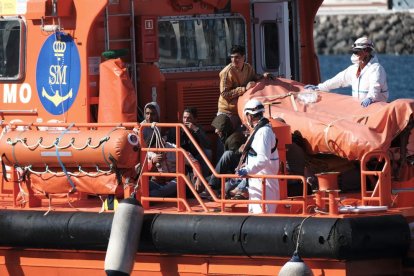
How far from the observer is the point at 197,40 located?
15711 millimetres

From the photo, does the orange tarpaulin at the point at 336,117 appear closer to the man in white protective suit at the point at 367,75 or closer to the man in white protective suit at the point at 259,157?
the man in white protective suit at the point at 367,75

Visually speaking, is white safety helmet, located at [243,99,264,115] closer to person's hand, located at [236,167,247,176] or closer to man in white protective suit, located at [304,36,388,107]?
person's hand, located at [236,167,247,176]

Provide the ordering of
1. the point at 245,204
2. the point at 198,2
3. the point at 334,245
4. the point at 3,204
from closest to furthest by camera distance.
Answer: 1. the point at 334,245
2. the point at 245,204
3. the point at 3,204
4. the point at 198,2

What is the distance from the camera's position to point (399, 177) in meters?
13.8

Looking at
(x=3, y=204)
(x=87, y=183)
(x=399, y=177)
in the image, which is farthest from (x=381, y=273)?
(x=3, y=204)

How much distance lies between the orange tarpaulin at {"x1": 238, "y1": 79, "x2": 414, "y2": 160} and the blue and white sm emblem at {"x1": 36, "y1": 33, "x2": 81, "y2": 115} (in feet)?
5.00

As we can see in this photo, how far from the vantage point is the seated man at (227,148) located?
14172 millimetres

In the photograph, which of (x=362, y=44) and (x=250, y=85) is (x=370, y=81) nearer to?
(x=362, y=44)

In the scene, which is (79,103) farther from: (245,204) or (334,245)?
(334,245)

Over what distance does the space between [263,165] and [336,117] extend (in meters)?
1.02

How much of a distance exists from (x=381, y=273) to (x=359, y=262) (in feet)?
0.76

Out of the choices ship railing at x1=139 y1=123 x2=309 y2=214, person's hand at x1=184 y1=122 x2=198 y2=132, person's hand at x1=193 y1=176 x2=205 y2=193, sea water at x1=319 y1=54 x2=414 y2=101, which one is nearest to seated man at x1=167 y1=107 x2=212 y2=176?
person's hand at x1=184 y1=122 x2=198 y2=132

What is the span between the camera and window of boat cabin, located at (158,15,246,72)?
15.5 meters

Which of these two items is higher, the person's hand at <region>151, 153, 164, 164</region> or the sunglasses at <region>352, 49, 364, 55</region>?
the sunglasses at <region>352, 49, 364, 55</region>
